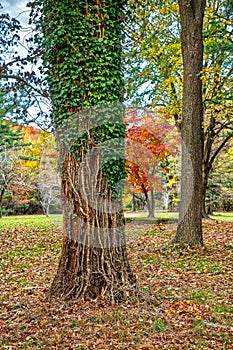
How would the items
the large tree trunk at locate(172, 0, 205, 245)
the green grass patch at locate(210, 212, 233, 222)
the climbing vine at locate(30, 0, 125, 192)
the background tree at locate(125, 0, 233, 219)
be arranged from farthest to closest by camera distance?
1. the green grass patch at locate(210, 212, 233, 222)
2. the background tree at locate(125, 0, 233, 219)
3. the large tree trunk at locate(172, 0, 205, 245)
4. the climbing vine at locate(30, 0, 125, 192)

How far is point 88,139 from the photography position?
3.45 meters

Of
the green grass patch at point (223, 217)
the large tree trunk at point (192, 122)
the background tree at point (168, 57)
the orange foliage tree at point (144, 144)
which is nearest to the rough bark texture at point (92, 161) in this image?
the large tree trunk at point (192, 122)

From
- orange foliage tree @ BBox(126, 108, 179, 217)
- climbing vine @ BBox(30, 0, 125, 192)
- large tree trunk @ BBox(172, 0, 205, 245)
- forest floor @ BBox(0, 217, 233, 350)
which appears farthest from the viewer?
orange foliage tree @ BBox(126, 108, 179, 217)

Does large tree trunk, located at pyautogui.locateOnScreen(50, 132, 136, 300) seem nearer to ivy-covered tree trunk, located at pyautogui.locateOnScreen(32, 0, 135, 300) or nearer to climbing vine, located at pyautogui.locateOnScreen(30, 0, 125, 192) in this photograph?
ivy-covered tree trunk, located at pyautogui.locateOnScreen(32, 0, 135, 300)

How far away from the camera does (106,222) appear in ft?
11.4

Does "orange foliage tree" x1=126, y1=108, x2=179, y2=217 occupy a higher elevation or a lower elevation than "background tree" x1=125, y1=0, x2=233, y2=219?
lower

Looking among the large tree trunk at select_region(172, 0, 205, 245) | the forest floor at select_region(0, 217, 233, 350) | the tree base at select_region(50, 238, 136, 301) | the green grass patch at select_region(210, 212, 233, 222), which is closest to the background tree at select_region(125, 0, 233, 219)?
the large tree trunk at select_region(172, 0, 205, 245)

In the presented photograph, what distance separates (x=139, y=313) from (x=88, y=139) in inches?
69.5

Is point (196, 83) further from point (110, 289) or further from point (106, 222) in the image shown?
point (110, 289)

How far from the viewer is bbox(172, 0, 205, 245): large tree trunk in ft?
19.6

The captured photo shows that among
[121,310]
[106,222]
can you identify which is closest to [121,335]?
[121,310]

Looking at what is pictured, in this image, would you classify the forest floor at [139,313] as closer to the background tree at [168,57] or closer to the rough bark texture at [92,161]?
the rough bark texture at [92,161]

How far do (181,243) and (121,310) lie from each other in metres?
3.10

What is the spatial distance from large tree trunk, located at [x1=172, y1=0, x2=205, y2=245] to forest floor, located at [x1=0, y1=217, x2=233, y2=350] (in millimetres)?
870
